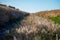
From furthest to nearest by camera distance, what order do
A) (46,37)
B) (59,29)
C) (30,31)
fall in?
(59,29) < (46,37) < (30,31)

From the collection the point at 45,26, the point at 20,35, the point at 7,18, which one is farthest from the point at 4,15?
the point at 20,35

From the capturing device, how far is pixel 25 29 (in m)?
4.75

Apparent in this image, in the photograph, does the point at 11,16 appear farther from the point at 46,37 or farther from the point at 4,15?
the point at 46,37

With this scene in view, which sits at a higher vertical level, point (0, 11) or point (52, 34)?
point (0, 11)

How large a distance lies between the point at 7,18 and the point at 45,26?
3.80 feet

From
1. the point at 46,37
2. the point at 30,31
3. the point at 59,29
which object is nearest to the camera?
the point at 30,31

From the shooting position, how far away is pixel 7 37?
4207 mm

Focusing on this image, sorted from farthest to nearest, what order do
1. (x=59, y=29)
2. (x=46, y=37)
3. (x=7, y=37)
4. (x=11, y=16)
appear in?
(x=11, y=16) → (x=59, y=29) → (x=46, y=37) → (x=7, y=37)

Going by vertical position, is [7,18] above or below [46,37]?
above

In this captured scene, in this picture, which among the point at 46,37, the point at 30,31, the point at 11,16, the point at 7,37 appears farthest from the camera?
the point at 11,16

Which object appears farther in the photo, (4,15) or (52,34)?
(4,15)

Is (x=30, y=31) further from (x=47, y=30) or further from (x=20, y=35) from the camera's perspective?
(x=47, y=30)

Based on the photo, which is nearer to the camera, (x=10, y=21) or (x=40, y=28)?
(x=40, y=28)

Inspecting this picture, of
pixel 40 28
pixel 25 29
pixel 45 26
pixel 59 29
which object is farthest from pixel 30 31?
pixel 59 29
